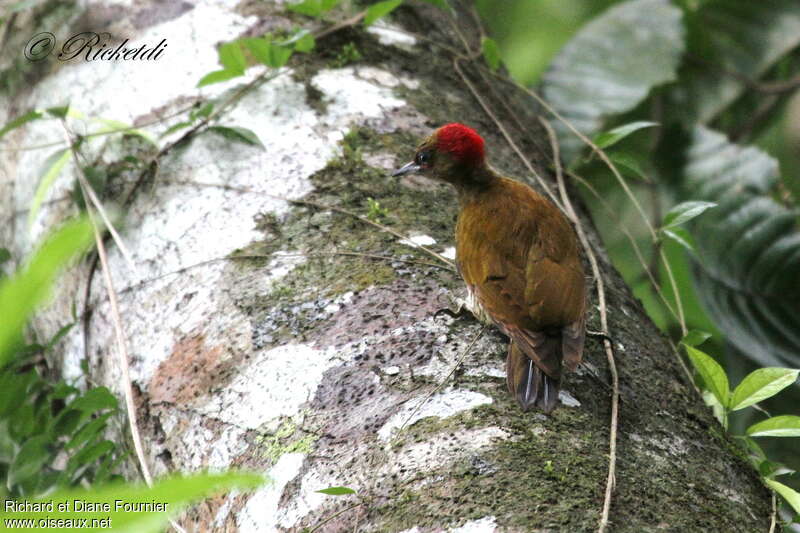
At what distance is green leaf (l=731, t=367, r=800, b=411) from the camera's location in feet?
5.89

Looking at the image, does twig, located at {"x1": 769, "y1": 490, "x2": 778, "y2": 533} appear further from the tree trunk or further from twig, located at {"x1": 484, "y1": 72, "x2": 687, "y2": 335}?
twig, located at {"x1": 484, "y1": 72, "x2": 687, "y2": 335}

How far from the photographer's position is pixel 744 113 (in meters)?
4.21

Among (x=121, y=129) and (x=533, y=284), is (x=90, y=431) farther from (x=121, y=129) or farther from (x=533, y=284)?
(x=533, y=284)

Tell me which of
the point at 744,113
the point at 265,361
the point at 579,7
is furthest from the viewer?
the point at 579,7

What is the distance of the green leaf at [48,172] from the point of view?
2611mm

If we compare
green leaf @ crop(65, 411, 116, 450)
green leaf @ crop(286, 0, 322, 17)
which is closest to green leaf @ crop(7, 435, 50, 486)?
green leaf @ crop(65, 411, 116, 450)

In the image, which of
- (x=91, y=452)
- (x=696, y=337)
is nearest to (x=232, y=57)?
(x=91, y=452)

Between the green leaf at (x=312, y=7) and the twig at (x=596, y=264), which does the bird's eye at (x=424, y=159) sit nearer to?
the twig at (x=596, y=264)

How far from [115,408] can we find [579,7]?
4026 mm

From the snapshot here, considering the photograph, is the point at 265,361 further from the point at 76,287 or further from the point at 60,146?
the point at 60,146

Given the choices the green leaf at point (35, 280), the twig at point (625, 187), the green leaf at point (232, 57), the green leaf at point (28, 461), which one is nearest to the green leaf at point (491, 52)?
the twig at point (625, 187)

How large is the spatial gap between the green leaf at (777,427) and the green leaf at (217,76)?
1.65m

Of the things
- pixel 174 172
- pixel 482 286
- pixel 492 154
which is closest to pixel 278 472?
pixel 482 286

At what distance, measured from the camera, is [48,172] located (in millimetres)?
2635
